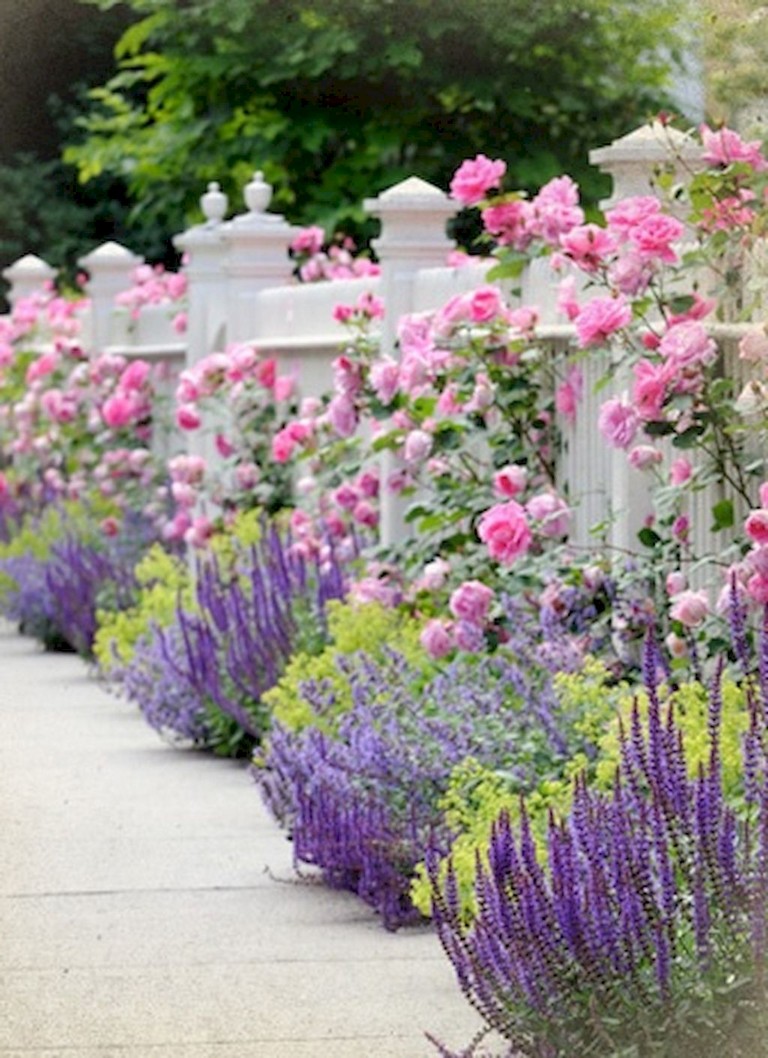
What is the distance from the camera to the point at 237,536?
10.9 m

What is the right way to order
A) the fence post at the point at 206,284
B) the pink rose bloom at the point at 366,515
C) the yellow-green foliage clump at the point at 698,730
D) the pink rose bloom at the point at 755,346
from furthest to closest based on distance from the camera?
the fence post at the point at 206,284 → the pink rose bloom at the point at 366,515 → the pink rose bloom at the point at 755,346 → the yellow-green foliage clump at the point at 698,730

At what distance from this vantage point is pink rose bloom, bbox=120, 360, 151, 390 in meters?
14.1

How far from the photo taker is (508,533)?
22.2ft

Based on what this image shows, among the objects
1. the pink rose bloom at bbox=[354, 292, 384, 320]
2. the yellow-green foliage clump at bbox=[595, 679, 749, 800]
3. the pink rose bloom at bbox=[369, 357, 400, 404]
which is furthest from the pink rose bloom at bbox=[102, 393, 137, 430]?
the yellow-green foliage clump at bbox=[595, 679, 749, 800]

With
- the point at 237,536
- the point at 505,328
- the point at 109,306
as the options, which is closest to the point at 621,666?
the point at 505,328

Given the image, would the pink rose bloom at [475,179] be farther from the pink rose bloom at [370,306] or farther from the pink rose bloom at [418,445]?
the pink rose bloom at [370,306]

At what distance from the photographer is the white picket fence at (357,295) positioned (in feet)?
23.3

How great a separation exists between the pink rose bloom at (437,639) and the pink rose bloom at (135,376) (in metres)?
7.13

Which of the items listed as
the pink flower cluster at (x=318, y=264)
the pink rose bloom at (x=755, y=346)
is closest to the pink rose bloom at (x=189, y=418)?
the pink flower cluster at (x=318, y=264)

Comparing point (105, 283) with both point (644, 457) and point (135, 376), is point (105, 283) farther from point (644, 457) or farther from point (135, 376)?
point (644, 457)

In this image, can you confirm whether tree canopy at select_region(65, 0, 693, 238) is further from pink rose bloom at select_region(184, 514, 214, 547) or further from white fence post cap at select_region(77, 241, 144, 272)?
pink rose bloom at select_region(184, 514, 214, 547)

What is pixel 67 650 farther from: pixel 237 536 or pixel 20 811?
pixel 20 811

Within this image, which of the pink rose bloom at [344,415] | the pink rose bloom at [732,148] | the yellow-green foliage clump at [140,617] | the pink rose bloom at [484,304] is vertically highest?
the pink rose bloom at [732,148]

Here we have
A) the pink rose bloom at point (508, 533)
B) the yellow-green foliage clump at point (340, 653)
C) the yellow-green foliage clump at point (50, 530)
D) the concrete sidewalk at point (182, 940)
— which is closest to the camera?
the concrete sidewalk at point (182, 940)
